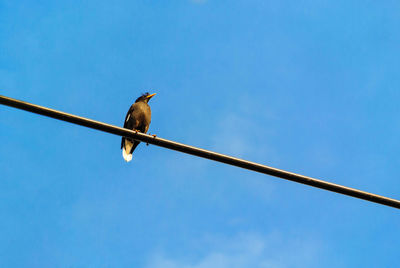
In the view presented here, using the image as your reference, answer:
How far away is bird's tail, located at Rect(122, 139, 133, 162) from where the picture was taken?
24.5 ft

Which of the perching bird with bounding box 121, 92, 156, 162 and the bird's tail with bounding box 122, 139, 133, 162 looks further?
the perching bird with bounding box 121, 92, 156, 162

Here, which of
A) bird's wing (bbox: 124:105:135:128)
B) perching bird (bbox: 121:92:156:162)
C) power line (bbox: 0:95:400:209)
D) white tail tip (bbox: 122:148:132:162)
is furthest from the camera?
bird's wing (bbox: 124:105:135:128)

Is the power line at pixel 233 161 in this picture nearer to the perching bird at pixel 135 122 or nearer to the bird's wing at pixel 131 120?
the perching bird at pixel 135 122

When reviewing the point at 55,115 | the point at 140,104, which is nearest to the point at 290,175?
the point at 55,115

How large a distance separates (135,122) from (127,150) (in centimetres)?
67

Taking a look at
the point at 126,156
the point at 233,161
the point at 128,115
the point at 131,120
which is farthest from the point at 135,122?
the point at 233,161

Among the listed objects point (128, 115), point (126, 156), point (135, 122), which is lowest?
point (126, 156)

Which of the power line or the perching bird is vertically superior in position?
the perching bird

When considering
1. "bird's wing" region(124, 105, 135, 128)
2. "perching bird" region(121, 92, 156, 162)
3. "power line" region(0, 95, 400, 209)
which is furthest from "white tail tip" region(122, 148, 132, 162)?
"power line" region(0, 95, 400, 209)

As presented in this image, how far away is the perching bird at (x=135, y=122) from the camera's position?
762 centimetres

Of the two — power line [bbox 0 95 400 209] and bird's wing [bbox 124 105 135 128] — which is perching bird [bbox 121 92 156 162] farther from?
power line [bbox 0 95 400 209]

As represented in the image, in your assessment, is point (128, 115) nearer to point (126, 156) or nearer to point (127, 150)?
point (127, 150)

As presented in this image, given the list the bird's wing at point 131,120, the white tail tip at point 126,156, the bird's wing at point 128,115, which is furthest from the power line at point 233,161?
the bird's wing at point 128,115

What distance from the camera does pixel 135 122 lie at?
781cm
